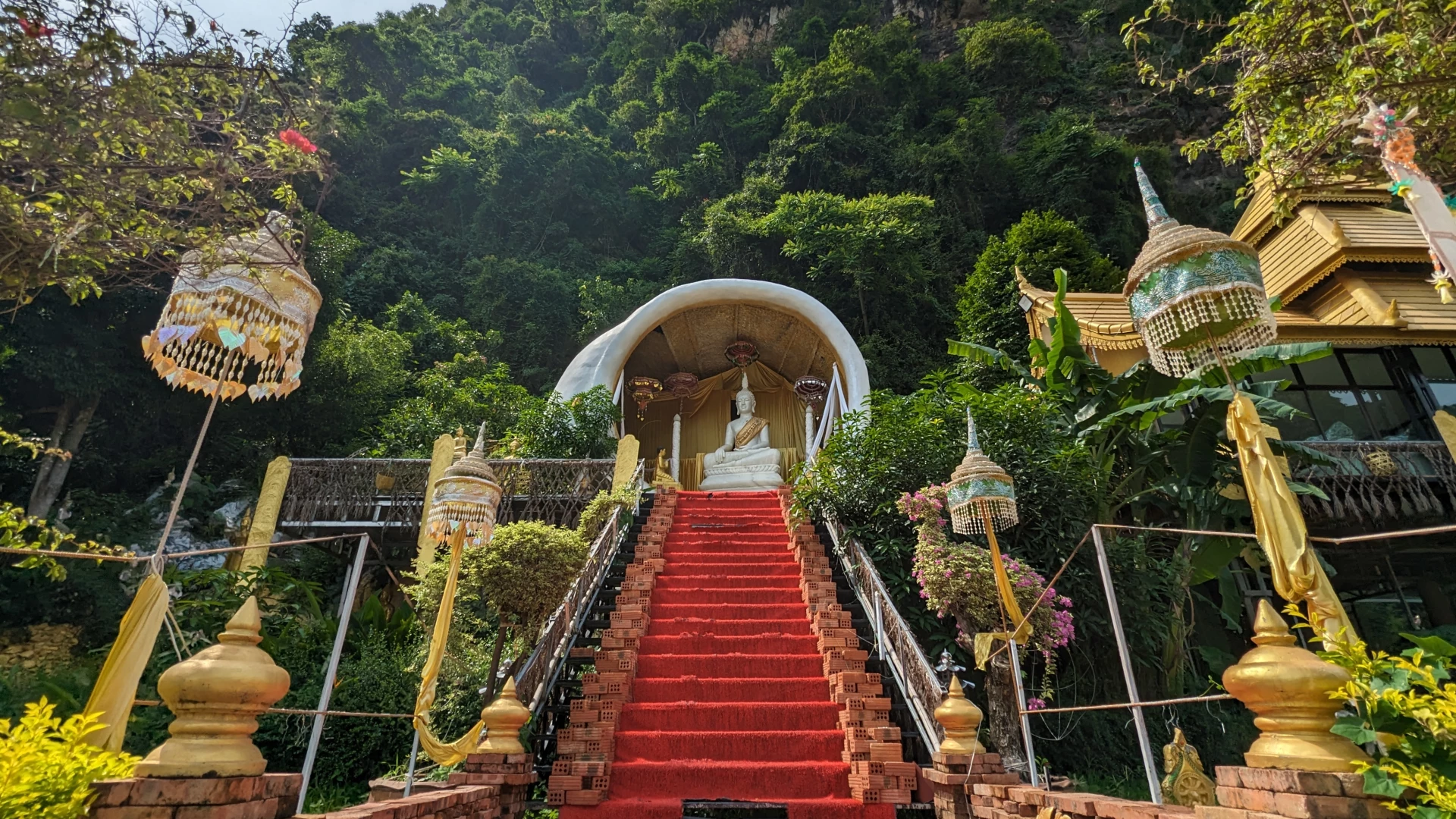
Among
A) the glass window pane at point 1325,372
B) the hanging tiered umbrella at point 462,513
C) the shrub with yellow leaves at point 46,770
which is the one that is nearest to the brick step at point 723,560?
the hanging tiered umbrella at point 462,513

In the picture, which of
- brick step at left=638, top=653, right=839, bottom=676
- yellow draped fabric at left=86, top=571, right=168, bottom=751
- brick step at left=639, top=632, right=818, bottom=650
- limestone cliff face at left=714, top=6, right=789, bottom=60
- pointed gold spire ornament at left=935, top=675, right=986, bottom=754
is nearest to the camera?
yellow draped fabric at left=86, top=571, right=168, bottom=751

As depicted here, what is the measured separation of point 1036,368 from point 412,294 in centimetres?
1596

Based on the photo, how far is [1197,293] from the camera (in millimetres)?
2979

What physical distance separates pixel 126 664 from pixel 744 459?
9.30 m

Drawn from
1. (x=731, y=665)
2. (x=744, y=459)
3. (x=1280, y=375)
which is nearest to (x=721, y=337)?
(x=744, y=459)

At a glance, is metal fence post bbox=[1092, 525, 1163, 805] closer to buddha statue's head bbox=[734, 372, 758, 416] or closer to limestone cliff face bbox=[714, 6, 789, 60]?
buddha statue's head bbox=[734, 372, 758, 416]

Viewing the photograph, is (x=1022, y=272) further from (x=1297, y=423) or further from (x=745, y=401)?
(x=745, y=401)

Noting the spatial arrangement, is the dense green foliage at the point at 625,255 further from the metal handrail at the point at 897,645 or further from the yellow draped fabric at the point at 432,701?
the yellow draped fabric at the point at 432,701

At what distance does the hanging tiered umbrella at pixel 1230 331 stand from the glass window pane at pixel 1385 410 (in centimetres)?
918

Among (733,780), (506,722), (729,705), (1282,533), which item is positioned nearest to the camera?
(1282,533)

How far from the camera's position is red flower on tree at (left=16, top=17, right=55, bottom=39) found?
2637 mm

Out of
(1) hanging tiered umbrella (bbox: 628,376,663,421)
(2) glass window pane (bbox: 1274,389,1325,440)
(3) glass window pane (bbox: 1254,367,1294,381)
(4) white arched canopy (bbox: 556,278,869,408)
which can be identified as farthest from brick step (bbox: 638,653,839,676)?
(3) glass window pane (bbox: 1254,367,1294,381)

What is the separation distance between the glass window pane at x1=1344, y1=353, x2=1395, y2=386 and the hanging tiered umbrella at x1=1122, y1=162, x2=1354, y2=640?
9.22 metres

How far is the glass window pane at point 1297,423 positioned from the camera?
986cm
